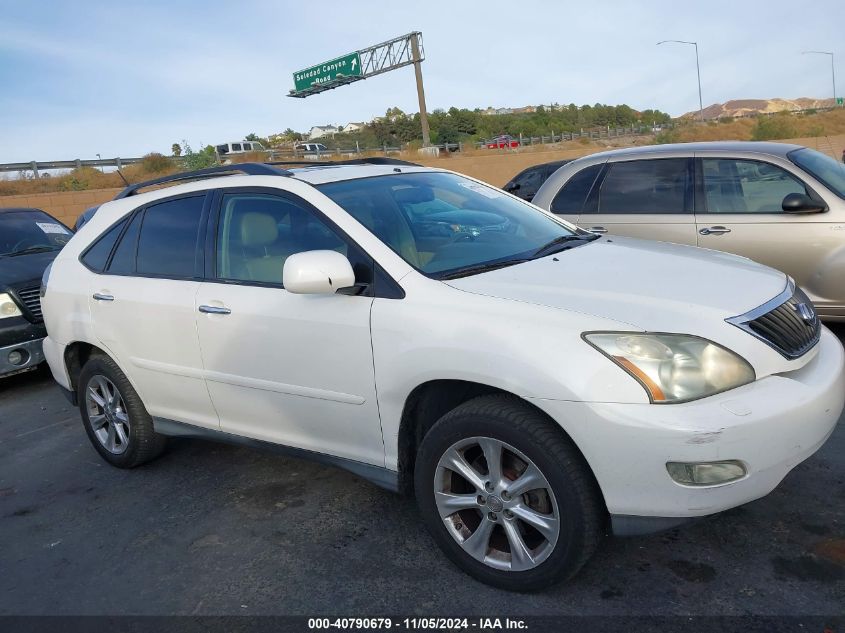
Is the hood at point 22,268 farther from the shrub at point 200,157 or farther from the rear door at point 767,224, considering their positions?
the shrub at point 200,157

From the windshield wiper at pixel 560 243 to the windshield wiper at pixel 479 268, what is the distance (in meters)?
0.14

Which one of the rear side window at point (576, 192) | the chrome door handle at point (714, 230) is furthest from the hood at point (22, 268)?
the chrome door handle at point (714, 230)

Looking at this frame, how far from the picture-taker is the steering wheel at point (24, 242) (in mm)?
7582

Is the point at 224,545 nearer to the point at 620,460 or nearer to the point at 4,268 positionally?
the point at 620,460

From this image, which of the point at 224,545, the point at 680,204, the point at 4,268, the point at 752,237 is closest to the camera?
the point at 224,545

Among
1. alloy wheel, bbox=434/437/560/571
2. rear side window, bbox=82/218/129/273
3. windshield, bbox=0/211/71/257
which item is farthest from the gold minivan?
windshield, bbox=0/211/71/257

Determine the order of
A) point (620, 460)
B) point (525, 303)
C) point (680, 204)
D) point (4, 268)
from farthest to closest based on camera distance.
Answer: point (4, 268), point (680, 204), point (525, 303), point (620, 460)

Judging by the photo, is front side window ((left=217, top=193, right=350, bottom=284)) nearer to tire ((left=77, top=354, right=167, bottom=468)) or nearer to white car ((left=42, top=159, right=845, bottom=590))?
white car ((left=42, top=159, right=845, bottom=590))

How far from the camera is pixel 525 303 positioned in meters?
2.63

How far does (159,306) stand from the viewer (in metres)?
3.83

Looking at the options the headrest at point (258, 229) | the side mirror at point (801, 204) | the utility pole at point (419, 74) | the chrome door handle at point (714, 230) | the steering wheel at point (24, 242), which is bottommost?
the chrome door handle at point (714, 230)

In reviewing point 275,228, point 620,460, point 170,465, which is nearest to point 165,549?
point 170,465

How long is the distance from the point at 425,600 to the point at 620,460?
967 mm

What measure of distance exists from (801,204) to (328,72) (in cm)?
3903
